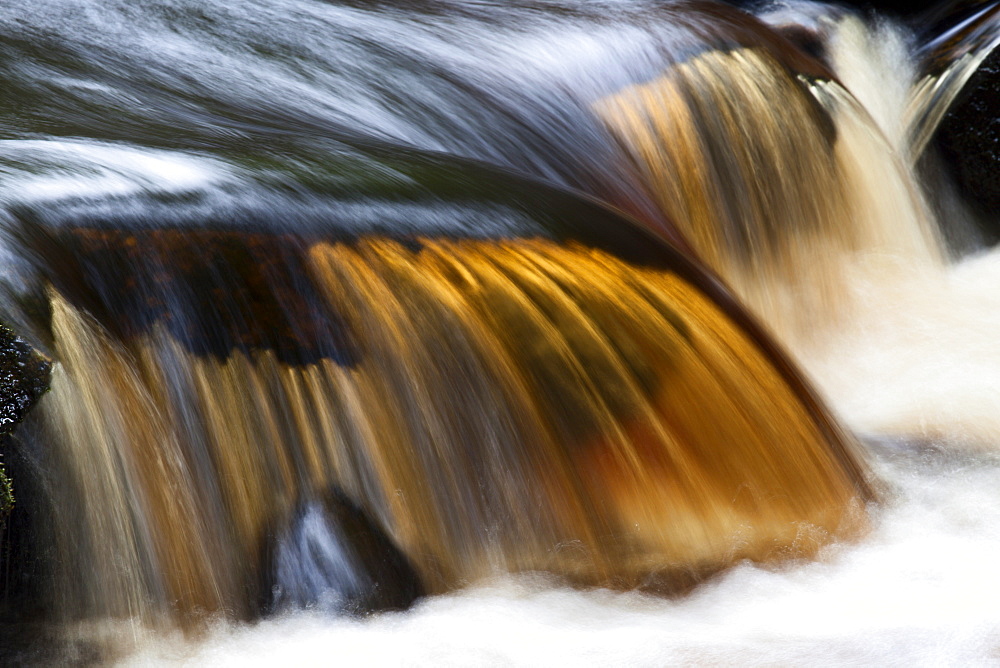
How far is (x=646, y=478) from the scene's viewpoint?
2.89m

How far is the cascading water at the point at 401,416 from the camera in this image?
237cm

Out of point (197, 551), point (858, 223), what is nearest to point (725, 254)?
point (858, 223)

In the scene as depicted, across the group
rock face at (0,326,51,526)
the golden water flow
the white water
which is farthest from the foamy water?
the golden water flow

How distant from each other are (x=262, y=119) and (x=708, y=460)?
1.95 meters

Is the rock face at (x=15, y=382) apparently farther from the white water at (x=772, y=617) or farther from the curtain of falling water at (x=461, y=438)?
the white water at (x=772, y=617)

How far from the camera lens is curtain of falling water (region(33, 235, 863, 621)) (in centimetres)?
237

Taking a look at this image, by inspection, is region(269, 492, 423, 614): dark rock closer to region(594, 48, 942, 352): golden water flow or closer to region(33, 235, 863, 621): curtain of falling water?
region(33, 235, 863, 621): curtain of falling water

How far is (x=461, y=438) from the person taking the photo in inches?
109

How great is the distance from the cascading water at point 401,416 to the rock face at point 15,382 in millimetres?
172

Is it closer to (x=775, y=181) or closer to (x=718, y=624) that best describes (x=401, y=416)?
(x=718, y=624)

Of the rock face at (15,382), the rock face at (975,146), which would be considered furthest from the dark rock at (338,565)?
the rock face at (975,146)

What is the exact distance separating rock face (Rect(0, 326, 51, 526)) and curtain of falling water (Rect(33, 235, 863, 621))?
0.59ft

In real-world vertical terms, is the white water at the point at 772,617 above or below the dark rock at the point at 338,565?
below

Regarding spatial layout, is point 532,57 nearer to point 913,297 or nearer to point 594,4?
point 594,4
